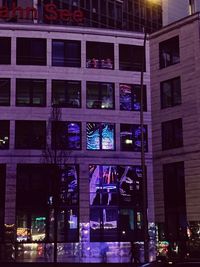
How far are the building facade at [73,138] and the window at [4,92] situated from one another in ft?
0.27

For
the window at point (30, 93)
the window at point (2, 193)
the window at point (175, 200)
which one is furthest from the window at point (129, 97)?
the window at point (2, 193)

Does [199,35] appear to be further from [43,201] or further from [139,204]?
[43,201]

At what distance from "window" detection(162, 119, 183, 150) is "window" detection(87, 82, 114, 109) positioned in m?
4.90

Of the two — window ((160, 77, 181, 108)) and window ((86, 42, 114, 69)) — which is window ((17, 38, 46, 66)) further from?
window ((160, 77, 181, 108))

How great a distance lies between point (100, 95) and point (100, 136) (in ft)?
11.6

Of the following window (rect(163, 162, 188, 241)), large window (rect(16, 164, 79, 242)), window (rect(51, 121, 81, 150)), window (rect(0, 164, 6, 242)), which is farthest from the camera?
window (rect(51, 121, 81, 150))

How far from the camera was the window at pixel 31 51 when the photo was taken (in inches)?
1654

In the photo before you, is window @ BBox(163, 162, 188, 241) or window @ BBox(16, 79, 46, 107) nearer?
window @ BBox(163, 162, 188, 241)

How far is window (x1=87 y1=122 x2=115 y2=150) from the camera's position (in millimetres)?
41719

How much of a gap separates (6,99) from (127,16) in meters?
40.3

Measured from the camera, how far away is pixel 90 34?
43.5 m

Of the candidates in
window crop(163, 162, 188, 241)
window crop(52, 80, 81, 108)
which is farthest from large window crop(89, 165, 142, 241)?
window crop(52, 80, 81, 108)

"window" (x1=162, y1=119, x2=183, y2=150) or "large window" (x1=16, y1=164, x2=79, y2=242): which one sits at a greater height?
"window" (x1=162, y1=119, x2=183, y2=150)

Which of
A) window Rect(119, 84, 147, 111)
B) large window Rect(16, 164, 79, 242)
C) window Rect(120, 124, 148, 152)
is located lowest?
large window Rect(16, 164, 79, 242)
